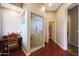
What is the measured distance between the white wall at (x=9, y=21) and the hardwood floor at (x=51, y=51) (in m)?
0.55

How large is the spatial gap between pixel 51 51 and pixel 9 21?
0.87m

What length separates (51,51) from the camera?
1.73m

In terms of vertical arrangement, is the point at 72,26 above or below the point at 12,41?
above

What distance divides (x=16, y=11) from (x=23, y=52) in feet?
2.24

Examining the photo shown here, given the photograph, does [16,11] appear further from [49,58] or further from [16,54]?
[49,58]

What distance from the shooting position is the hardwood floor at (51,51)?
1643 mm

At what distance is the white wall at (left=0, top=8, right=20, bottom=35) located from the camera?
5.27 ft

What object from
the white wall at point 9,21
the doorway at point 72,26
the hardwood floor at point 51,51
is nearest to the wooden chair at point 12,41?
the white wall at point 9,21

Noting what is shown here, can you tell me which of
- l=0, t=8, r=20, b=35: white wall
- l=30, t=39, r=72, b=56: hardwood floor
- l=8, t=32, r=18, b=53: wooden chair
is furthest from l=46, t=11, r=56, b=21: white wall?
l=8, t=32, r=18, b=53: wooden chair

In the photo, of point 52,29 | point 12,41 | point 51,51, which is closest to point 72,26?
point 52,29

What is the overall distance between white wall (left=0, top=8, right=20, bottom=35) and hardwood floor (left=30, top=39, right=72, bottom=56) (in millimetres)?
550

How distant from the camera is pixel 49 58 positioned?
5.15 ft

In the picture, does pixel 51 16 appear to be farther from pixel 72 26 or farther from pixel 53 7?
pixel 72 26

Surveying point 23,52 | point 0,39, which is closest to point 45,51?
point 23,52
